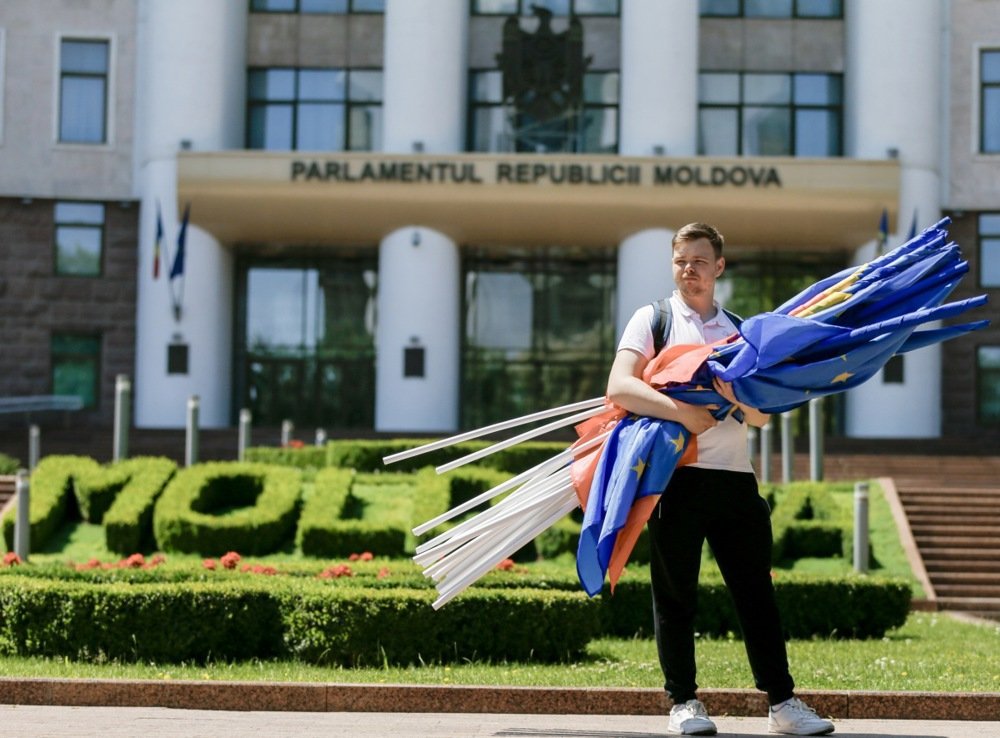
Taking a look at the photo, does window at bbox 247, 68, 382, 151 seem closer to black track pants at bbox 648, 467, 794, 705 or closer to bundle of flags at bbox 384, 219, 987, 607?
bundle of flags at bbox 384, 219, 987, 607

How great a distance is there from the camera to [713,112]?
38.5 metres

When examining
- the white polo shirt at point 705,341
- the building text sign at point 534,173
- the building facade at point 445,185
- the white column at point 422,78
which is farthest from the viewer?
the white column at point 422,78

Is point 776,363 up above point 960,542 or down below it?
above

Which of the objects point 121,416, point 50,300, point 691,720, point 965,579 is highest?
point 50,300

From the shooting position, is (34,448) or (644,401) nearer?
(644,401)

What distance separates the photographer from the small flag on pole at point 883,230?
34.4 metres

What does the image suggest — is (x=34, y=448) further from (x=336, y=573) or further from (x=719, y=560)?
(x=719, y=560)

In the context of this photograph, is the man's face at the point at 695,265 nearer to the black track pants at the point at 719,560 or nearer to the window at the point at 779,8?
the black track pants at the point at 719,560

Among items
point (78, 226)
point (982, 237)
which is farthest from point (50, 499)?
point (982, 237)

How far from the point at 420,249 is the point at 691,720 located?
29.7m

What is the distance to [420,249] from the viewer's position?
1407 inches

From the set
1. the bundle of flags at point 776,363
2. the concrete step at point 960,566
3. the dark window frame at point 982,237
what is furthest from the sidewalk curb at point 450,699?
the dark window frame at point 982,237

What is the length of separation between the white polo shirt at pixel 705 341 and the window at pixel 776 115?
3218 cm

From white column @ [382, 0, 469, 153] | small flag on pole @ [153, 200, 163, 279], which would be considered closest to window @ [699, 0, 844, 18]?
white column @ [382, 0, 469, 153]
